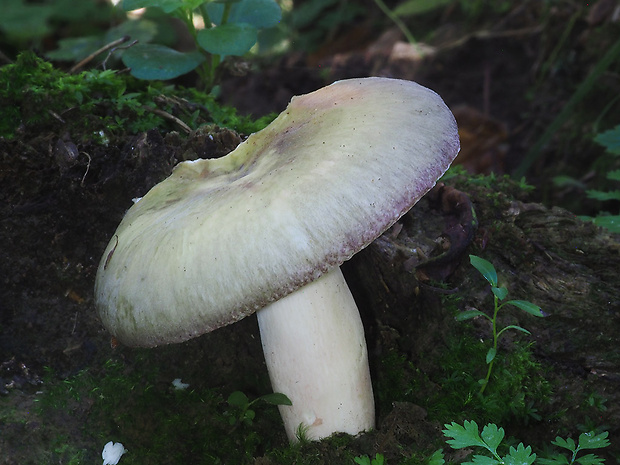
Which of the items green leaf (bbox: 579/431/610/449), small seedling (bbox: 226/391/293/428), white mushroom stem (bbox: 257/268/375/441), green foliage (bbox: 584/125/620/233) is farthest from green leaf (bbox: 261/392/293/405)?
green foliage (bbox: 584/125/620/233)

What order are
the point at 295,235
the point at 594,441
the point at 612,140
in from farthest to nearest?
the point at 612,140 < the point at 594,441 < the point at 295,235

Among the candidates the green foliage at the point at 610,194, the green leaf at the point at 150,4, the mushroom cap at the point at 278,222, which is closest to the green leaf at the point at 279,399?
the mushroom cap at the point at 278,222

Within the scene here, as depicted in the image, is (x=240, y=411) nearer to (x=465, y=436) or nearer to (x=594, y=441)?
(x=465, y=436)

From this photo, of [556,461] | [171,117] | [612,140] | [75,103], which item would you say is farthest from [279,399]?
[612,140]

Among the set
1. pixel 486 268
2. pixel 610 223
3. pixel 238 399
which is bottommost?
pixel 238 399

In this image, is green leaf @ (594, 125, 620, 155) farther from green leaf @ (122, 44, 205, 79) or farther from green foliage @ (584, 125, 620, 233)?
green leaf @ (122, 44, 205, 79)

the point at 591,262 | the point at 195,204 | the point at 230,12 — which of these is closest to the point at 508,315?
the point at 591,262

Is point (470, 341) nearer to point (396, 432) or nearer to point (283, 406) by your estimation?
point (396, 432)
